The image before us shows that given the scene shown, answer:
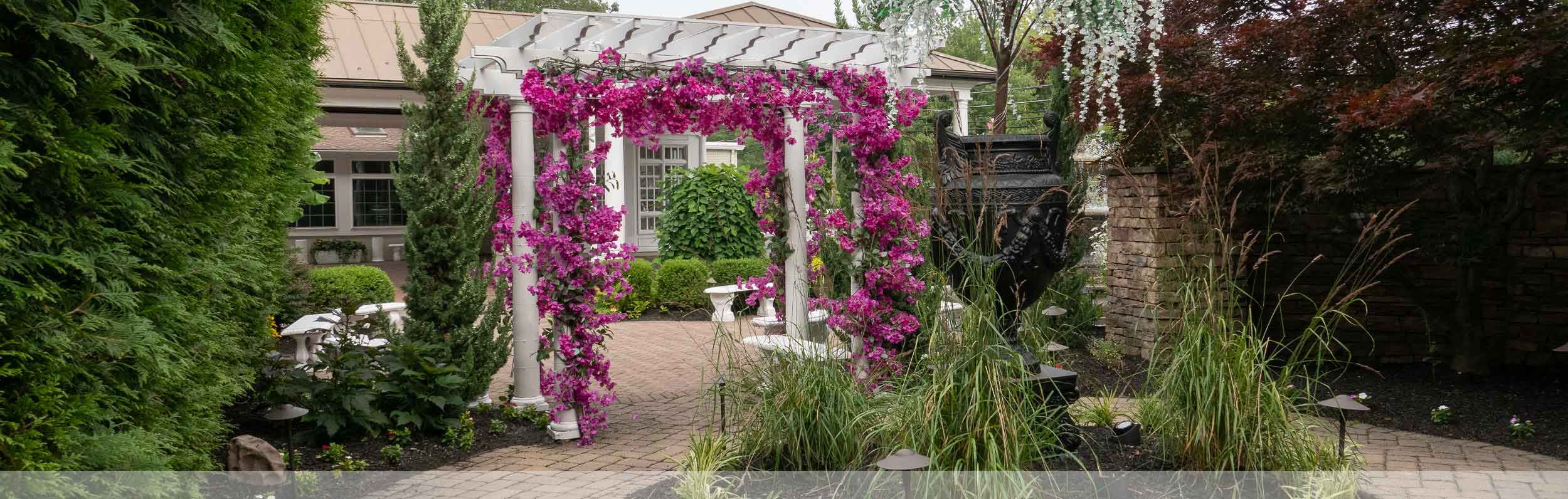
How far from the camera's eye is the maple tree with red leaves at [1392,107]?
5.09 m

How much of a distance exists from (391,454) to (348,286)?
5400 mm

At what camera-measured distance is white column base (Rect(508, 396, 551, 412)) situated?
576cm

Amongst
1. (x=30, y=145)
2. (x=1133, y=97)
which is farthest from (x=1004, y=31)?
(x=30, y=145)

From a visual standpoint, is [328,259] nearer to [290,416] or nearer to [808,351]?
[290,416]

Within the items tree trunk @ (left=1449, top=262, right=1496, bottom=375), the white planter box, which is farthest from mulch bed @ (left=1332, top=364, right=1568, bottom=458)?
the white planter box

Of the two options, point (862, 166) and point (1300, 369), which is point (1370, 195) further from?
point (862, 166)

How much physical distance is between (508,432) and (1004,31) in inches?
158

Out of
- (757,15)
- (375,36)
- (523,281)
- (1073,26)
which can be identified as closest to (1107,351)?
(1073,26)

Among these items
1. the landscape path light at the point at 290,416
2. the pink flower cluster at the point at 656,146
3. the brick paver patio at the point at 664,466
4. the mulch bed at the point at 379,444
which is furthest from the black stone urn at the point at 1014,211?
the landscape path light at the point at 290,416

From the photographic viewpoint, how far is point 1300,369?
23.2 ft

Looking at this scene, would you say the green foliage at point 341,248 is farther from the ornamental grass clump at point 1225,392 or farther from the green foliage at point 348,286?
the ornamental grass clump at point 1225,392

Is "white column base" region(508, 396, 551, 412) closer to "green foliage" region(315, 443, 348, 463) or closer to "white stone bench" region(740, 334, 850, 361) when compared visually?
"green foliage" region(315, 443, 348, 463)

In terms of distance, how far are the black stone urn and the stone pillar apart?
2.69 metres

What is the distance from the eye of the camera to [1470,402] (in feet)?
19.2
